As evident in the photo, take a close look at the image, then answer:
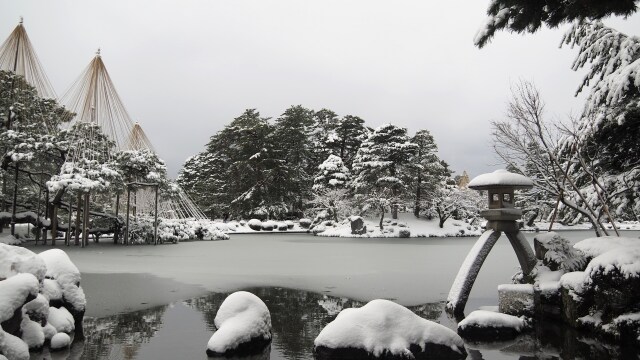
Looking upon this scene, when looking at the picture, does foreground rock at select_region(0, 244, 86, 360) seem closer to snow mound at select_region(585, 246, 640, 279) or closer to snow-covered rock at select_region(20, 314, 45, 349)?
snow-covered rock at select_region(20, 314, 45, 349)

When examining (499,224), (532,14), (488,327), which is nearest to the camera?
(532,14)

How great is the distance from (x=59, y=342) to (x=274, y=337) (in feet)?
8.35

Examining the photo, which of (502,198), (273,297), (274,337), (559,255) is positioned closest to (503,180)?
(502,198)

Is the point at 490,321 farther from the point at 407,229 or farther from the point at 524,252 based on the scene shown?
the point at 407,229

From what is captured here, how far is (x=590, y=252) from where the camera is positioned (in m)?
6.49

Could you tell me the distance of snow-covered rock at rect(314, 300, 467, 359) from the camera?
4520mm

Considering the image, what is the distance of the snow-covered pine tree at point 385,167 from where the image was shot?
31.5 m

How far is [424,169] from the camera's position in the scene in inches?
1325

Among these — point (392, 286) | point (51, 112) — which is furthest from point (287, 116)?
point (392, 286)

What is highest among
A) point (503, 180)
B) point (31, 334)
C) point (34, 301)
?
point (503, 180)

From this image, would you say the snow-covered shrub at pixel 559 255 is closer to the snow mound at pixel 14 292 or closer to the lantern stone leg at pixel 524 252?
the lantern stone leg at pixel 524 252

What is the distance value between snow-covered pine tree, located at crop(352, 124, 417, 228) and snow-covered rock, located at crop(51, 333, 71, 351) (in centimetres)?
2690

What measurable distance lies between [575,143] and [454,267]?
5212 mm

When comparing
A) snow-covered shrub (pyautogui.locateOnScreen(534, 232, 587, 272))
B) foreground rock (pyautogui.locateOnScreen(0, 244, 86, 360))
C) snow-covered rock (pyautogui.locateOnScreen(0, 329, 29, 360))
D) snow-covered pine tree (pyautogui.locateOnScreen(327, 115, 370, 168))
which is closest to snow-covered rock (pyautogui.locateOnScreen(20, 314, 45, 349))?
A: foreground rock (pyautogui.locateOnScreen(0, 244, 86, 360))
